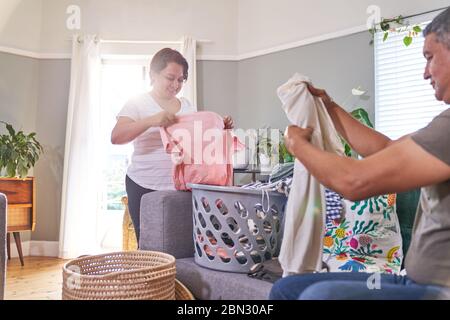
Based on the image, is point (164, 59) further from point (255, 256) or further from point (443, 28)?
point (443, 28)

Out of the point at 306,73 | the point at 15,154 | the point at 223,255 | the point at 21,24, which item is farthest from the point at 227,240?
the point at 21,24

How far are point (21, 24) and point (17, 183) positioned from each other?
5.30 ft

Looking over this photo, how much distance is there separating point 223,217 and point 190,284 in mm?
281

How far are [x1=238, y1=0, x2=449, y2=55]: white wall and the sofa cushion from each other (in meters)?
2.64

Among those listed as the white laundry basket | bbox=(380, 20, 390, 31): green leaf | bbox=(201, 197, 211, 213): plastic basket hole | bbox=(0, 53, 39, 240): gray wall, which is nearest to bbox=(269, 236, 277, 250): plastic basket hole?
the white laundry basket

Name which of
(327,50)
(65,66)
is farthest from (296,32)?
(65,66)

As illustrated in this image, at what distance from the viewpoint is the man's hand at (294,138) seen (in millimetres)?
953

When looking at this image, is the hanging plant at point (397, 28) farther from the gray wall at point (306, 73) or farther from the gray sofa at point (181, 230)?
the gray sofa at point (181, 230)

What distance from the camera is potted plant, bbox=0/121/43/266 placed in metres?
3.41

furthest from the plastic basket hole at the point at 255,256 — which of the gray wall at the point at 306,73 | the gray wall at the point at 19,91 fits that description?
the gray wall at the point at 19,91

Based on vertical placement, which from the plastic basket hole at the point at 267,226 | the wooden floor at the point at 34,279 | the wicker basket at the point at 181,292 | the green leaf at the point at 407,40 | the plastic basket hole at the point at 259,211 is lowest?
the wooden floor at the point at 34,279

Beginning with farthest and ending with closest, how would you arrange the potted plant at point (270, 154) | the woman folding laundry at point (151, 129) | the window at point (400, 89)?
the potted plant at point (270, 154) → the window at point (400, 89) → the woman folding laundry at point (151, 129)

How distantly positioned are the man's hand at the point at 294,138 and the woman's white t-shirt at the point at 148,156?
0.75 metres

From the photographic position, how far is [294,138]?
3.16 ft
